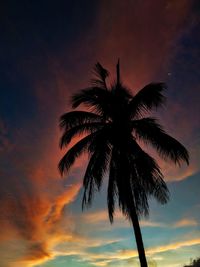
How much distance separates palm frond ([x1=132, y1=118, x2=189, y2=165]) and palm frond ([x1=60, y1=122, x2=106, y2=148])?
2136 mm

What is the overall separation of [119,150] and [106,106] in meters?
2.78

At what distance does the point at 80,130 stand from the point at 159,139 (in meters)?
4.57

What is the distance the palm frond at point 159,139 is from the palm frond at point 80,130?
214 centimetres

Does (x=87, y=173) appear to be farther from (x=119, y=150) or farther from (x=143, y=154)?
(x=143, y=154)

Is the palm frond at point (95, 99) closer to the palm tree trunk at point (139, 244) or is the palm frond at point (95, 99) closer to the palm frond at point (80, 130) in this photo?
the palm frond at point (80, 130)

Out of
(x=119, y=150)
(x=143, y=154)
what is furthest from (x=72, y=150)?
(x=143, y=154)

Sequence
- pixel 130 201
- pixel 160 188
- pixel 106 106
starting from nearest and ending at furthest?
1. pixel 130 201
2. pixel 160 188
3. pixel 106 106

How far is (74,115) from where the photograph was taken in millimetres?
19078

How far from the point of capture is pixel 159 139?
17750mm

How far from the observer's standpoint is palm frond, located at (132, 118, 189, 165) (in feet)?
57.5

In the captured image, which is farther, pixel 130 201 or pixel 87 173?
pixel 87 173

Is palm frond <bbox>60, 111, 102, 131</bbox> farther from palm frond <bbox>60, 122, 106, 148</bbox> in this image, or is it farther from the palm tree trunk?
the palm tree trunk

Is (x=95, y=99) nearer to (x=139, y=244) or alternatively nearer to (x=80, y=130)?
(x=80, y=130)

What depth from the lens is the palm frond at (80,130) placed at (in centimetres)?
1861
